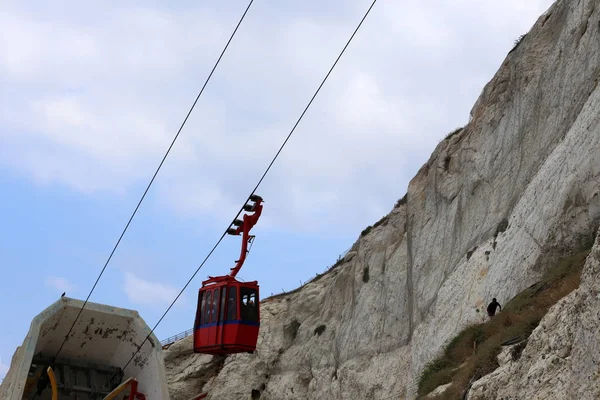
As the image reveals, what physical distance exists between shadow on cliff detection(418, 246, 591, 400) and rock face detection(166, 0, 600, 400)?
1.39 metres

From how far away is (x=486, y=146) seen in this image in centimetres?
2566

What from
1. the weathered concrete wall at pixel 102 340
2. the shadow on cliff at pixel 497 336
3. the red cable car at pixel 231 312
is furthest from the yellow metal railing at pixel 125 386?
the shadow on cliff at pixel 497 336

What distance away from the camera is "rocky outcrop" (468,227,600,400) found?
6746 mm

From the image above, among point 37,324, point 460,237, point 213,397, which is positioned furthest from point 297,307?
point 37,324

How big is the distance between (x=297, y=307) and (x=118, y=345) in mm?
16977

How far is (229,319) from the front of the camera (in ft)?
72.1

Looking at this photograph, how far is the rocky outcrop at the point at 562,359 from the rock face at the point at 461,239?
23.7 feet

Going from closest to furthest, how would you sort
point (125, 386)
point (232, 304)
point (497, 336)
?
point (497, 336)
point (125, 386)
point (232, 304)

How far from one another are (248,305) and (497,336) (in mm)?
9076

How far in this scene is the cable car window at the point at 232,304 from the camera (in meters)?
22.0

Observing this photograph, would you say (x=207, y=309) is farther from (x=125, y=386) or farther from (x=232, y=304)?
(x=125, y=386)

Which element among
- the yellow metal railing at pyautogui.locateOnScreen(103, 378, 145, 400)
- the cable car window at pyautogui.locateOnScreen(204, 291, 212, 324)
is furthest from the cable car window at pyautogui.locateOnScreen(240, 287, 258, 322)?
the yellow metal railing at pyautogui.locateOnScreen(103, 378, 145, 400)

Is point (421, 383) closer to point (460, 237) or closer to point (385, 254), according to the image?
point (460, 237)

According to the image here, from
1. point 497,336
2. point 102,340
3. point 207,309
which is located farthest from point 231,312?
point 497,336
